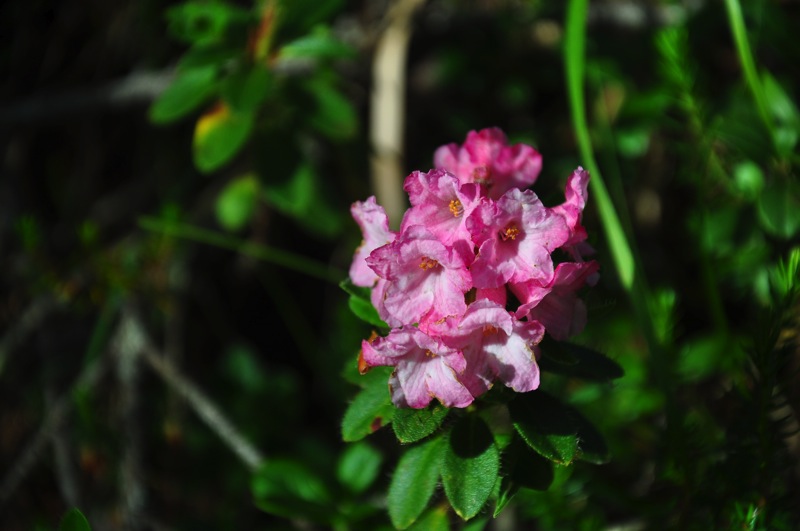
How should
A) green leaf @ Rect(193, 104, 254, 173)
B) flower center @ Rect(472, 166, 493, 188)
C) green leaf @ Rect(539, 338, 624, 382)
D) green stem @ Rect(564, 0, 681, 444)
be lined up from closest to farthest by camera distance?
green leaf @ Rect(539, 338, 624, 382) → flower center @ Rect(472, 166, 493, 188) → green stem @ Rect(564, 0, 681, 444) → green leaf @ Rect(193, 104, 254, 173)

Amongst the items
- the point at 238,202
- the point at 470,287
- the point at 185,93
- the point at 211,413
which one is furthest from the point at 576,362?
the point at 238,202

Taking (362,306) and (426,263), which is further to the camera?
(362,306)

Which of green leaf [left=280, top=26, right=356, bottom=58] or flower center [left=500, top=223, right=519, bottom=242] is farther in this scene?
green leaf [left=280, top=26, right=356, bottom=58]

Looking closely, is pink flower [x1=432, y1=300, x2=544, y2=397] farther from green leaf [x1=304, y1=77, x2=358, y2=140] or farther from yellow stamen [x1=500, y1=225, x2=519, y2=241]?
green leaf [x1=304, y1=77, x2=358, y2=140]

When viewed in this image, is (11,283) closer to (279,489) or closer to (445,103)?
(279,489)

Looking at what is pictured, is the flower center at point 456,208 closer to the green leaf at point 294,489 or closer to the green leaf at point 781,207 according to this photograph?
the green leaf at point 294,489

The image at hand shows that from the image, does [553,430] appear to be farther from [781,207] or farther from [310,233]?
[310,233]

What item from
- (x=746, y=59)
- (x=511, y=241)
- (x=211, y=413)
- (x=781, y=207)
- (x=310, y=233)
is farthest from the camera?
(x=310, y=233)

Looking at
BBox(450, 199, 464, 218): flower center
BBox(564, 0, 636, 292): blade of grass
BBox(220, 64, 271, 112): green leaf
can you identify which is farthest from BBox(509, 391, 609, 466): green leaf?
BBox(220, 64, 271, 112): green leaf
